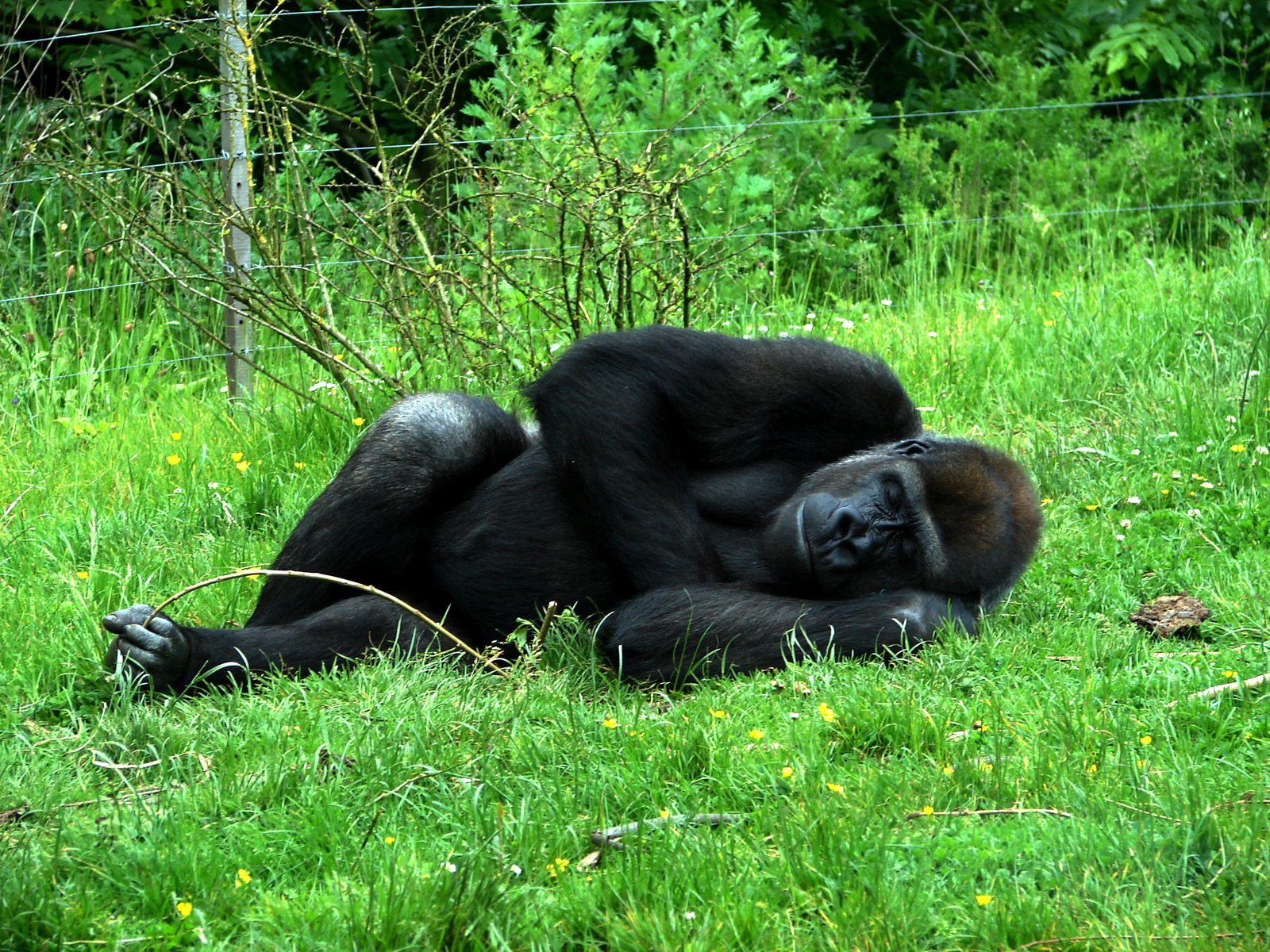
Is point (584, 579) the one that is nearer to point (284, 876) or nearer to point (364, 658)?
point (364, 658)

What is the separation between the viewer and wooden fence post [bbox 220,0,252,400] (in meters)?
5.61

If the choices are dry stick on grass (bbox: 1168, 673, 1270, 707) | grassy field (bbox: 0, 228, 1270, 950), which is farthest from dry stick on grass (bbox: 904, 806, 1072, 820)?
dry stick on grass (bbox: 1168, 673, 1270, 707)

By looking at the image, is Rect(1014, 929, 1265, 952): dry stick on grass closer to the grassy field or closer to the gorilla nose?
the grassy field

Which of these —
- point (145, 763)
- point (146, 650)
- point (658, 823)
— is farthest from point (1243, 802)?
point (146, 650)

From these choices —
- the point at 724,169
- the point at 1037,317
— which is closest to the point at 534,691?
the point at 1037,317

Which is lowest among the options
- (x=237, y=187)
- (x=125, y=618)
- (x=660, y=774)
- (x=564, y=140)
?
(x=660, y=774)

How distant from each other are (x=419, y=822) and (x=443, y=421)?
168cm

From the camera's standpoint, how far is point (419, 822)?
9.11 feet

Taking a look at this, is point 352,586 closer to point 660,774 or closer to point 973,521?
point 660,774

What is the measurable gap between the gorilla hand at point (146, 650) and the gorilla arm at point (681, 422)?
115cm

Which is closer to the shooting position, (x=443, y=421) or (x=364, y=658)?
(x=364, y=658)

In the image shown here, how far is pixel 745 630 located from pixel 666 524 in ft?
1.25

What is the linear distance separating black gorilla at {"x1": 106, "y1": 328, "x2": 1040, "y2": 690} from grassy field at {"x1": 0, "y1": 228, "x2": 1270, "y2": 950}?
0.16 m

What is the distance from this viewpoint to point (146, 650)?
3.66 metres
